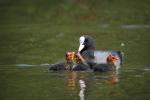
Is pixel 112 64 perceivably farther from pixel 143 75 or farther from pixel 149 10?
pixel 149 10

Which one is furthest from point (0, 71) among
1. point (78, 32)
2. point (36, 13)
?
point (36, 13)

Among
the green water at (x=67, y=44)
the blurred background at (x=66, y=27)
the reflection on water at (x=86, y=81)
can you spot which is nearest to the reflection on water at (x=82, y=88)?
the reflection on water at (x=86, y=81)

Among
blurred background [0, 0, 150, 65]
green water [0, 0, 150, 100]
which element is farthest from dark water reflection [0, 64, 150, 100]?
blurred background [0, 0, 150, 65]

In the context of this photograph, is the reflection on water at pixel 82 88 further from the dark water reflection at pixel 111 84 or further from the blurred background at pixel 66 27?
the blurred background at pixel 66 27

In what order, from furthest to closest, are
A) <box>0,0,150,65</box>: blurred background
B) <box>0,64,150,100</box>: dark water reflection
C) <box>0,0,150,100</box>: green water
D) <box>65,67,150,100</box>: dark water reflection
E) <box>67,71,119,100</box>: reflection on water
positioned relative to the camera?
<box>0,0,150,65</box>: blurred background < <box>0,0,150,100</box>: green water < <box>67,71,119,100</box>: reflection on water < <box>0,64,150,100</box>: dark water reflection < <box>65,67,150,100</box>: dark water reflection

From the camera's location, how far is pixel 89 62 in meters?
26.8

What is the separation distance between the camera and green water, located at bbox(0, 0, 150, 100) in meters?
22.8

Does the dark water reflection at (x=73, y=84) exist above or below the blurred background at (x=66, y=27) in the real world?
below

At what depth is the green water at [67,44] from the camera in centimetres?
2281

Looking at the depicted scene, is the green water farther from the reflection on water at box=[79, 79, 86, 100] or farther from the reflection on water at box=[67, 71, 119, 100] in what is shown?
the reflection on water at box=[79, 79, 86, 100]

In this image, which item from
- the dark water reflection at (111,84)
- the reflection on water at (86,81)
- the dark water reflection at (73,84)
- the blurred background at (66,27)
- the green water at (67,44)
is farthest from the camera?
the blurred background at (66,27)

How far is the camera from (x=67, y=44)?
121ft

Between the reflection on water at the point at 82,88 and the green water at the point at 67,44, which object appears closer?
the reflection on water at the point at 82,88

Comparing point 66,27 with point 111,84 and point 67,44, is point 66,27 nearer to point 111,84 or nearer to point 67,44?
point 67,44
